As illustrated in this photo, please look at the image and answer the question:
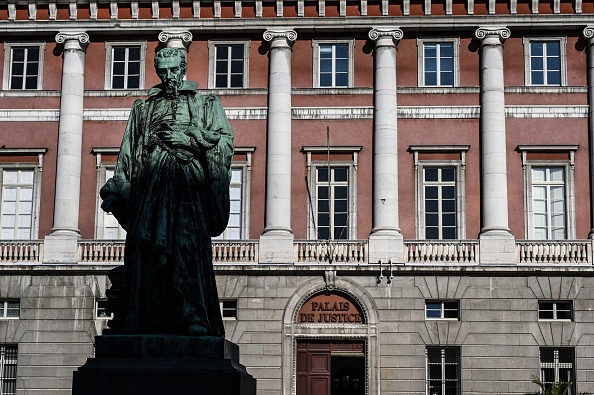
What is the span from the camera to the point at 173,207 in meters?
9.29

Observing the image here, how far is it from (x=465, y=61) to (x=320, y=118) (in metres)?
4.64

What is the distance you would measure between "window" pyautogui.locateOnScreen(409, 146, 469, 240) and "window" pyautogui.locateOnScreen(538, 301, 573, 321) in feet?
9.83

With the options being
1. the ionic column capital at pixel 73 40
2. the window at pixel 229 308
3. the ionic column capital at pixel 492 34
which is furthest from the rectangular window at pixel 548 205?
the ionic column capital at pixel 73 40

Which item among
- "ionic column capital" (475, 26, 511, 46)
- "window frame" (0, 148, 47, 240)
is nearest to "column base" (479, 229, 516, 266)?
"ionic column capital" (475, 26, 511, 46)

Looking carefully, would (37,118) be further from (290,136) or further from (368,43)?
(368,43)

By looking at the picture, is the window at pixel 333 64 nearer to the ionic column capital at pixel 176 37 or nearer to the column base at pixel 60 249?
the ionic column capital at pixel 176 37

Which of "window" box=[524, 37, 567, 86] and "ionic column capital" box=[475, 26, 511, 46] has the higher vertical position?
"ionic column capital" box=[475, 26, 511, 46]

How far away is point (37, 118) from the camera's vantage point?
33125mm

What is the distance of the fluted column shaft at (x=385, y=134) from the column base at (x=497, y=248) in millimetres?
2468

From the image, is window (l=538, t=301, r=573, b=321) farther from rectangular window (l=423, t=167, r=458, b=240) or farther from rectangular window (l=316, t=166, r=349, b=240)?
rectangular window (l=316, t=166, r=349, b=240)

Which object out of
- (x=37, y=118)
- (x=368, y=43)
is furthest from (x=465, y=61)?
(x=37, y=118)

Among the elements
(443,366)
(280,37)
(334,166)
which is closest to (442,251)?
(443,366)

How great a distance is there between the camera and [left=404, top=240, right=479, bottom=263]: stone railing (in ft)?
102

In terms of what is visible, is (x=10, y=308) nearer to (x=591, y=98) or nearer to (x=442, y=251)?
(x=442, y=251)
